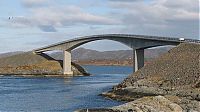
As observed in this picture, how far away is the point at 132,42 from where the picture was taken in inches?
4193

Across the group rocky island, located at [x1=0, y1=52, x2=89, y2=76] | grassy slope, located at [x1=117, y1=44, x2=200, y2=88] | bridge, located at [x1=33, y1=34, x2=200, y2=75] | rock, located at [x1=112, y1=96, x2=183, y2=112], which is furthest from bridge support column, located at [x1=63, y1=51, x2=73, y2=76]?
rock, located at [x1=112, y1=96, x2=183, y2=112]

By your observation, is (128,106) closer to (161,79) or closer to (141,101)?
(141,101)

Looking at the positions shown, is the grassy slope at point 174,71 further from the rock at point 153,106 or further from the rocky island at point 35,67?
the rocky island at point 35,67

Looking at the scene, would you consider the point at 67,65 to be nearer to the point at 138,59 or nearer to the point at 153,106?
the point at 138,59

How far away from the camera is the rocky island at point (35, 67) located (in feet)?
437

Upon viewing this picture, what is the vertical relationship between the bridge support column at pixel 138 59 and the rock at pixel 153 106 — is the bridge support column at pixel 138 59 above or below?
above

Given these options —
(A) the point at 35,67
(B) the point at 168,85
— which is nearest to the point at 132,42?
(A) the point at 35,67

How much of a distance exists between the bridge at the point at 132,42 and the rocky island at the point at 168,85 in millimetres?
12749

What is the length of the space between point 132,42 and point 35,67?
38503 millimetres

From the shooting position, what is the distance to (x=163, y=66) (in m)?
70.6

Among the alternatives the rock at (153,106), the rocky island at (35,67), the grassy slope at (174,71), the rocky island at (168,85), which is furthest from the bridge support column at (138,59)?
the rock at (153,106)

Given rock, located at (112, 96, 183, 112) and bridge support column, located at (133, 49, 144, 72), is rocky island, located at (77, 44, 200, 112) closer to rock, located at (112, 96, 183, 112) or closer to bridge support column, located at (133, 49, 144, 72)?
rock, located at (112, 96, 183, 112)

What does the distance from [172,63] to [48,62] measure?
69685 mm

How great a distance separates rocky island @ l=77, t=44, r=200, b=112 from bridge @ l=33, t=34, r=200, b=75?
12.7 m
